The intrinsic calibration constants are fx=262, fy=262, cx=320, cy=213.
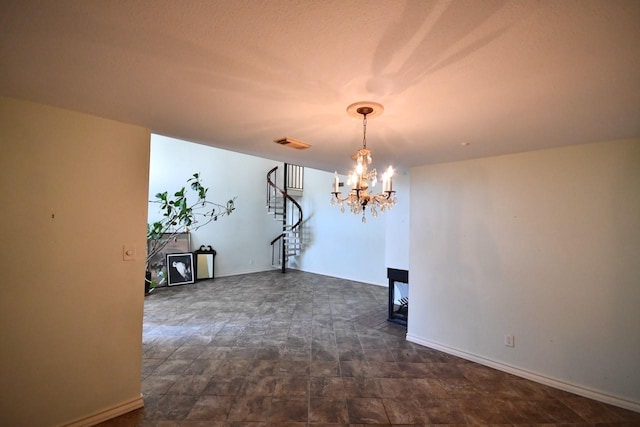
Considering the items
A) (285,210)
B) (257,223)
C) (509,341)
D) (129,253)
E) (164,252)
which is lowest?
(509,341)

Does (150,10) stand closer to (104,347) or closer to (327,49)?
(327,49)

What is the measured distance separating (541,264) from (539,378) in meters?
1.13

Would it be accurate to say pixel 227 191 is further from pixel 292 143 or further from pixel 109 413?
pixel 109 413

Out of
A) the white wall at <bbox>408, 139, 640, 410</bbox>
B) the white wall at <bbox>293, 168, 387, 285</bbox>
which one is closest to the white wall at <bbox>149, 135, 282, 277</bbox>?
the white wall at <bbox>293, 168, 387, 285</bbox>

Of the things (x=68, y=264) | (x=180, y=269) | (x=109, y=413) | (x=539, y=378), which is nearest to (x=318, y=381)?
(x=109, y=413)

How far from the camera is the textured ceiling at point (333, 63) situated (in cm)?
101

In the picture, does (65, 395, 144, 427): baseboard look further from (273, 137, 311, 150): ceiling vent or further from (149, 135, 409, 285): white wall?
(149, 135, 409, 285): white wall

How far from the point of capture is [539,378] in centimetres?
261

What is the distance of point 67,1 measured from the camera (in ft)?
3.20

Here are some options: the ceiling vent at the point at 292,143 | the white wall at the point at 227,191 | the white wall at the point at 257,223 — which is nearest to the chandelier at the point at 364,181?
the ceiling vent at the point at 292,143

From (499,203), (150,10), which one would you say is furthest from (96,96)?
(499,203)

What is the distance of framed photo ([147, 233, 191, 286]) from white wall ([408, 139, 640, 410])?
5.19 metres

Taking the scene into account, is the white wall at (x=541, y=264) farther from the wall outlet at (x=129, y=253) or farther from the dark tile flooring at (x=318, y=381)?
the wall outlet at (x=129, y=253)

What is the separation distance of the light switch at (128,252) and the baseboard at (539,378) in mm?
3360
